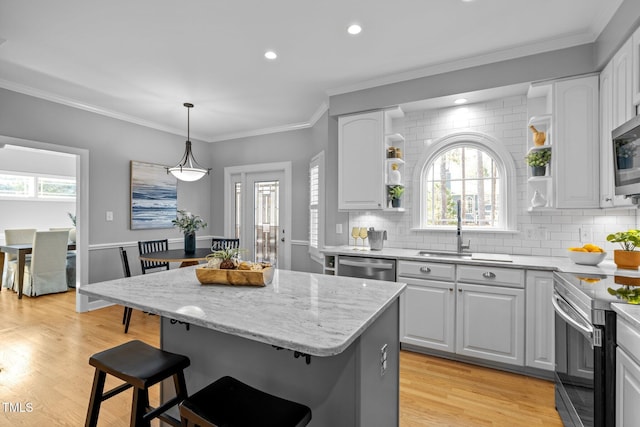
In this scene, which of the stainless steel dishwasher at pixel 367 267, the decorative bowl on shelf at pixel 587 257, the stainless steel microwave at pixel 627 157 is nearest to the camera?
the stainless steel microwave at pixel 627 157

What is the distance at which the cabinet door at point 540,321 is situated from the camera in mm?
2465

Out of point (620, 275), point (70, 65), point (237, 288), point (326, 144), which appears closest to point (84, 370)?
point (237, 288)

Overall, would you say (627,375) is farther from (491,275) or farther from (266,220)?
(266,220)

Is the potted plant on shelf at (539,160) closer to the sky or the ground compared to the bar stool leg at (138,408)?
closer to the sky

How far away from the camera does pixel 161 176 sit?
4969mm

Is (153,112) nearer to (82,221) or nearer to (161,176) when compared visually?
(161,176)

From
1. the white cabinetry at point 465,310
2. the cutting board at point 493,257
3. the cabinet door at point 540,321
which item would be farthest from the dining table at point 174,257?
the cabinet door at point 540,321

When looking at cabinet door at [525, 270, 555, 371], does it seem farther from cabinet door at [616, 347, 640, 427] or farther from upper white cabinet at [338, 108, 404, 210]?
upper white cabinet at [338, 108, 404, 210]

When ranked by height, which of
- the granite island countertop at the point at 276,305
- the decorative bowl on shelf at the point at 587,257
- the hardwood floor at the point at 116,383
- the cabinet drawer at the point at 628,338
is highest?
the decorative bowl on shelf at the point at 587,257

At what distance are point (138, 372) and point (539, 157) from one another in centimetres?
329

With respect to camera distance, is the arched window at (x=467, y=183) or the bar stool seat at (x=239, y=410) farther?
the arched window at (x=467, y=183)

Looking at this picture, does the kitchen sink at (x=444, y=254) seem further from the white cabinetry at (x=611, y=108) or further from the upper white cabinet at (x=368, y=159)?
the white cabinetry at (x=611, y=108)

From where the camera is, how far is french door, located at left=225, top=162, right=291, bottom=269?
5.09 m

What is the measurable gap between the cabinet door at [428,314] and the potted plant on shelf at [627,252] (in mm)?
1123
